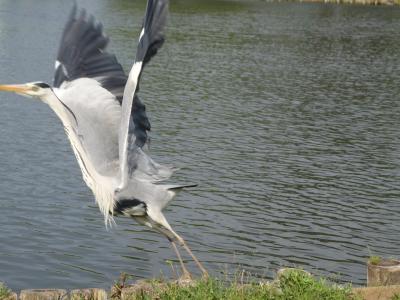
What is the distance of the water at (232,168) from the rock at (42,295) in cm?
140

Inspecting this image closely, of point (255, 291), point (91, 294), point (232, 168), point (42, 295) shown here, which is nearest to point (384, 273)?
point (255, 291)

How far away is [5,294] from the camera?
5.30m

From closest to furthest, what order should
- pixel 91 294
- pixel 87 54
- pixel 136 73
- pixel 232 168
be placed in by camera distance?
pixel 91 294
pixel 136 73
pixel 87 54
pixel 232 168

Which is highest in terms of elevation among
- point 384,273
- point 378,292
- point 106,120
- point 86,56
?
point 86,56

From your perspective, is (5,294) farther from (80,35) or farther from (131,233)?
(131,233)

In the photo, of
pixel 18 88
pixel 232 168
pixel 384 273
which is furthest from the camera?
pixel 232 168

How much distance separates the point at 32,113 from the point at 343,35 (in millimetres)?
22030

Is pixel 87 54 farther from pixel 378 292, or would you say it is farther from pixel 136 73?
pixel 378 292

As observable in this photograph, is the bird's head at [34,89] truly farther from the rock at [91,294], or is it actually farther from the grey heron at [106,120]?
the rock at [91,294]

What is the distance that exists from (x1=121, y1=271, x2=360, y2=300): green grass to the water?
1146 millimetres

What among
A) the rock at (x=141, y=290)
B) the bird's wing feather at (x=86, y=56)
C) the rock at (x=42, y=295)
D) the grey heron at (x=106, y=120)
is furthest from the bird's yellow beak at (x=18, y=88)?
the rock at (x=141, y=290)

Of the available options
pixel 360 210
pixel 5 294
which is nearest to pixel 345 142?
pixel 360 210

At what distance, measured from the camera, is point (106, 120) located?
6.34 meters

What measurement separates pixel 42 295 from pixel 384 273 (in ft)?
8.22
